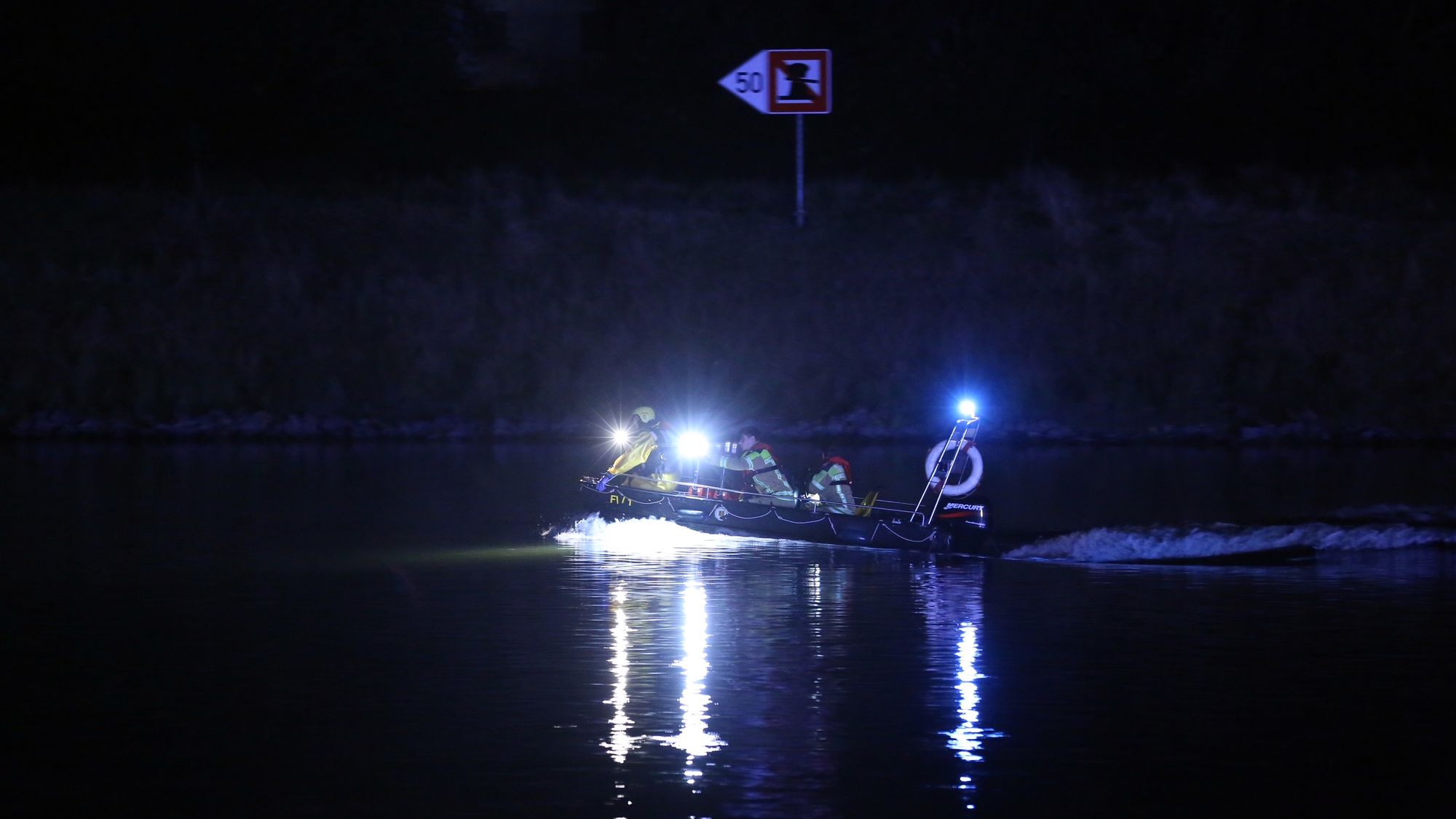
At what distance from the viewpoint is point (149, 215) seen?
47.0 m

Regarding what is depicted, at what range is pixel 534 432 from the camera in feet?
136

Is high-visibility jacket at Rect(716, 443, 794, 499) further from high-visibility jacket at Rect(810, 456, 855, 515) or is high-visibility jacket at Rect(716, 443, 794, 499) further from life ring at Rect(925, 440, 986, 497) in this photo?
life ring at Rect(925, 440, 986, 497)

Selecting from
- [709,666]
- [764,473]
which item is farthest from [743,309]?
[709,666]

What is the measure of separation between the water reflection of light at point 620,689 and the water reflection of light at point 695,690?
1.08ft

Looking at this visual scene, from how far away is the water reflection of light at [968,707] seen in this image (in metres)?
11.4

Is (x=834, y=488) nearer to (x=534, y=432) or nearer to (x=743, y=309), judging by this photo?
(x=534, y=432)

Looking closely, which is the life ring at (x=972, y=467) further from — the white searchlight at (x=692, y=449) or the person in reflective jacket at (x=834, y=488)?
the white searchlight at (x=692, y=449)

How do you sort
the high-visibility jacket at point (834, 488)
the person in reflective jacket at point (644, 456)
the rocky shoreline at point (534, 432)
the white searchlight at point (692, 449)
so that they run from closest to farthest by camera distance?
the high-visibility jacket at point (834, 488) → the person in reflective jacket at point (644, 456) → the white searchlight at point (692, 449) → the rocky shoreline at point (534, 432)

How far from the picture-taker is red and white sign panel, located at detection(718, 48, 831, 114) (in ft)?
140

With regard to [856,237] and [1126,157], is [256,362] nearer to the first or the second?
[856,237]

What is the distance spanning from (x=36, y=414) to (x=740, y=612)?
29.3m

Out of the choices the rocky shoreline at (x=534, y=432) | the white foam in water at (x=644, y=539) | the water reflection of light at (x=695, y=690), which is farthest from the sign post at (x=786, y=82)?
the water reflection of light at (x=695, y=690)

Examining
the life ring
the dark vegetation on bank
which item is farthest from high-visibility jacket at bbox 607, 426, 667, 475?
the dark vegetation on bank

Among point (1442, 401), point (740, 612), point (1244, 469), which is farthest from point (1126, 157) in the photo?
point (740, 612)
